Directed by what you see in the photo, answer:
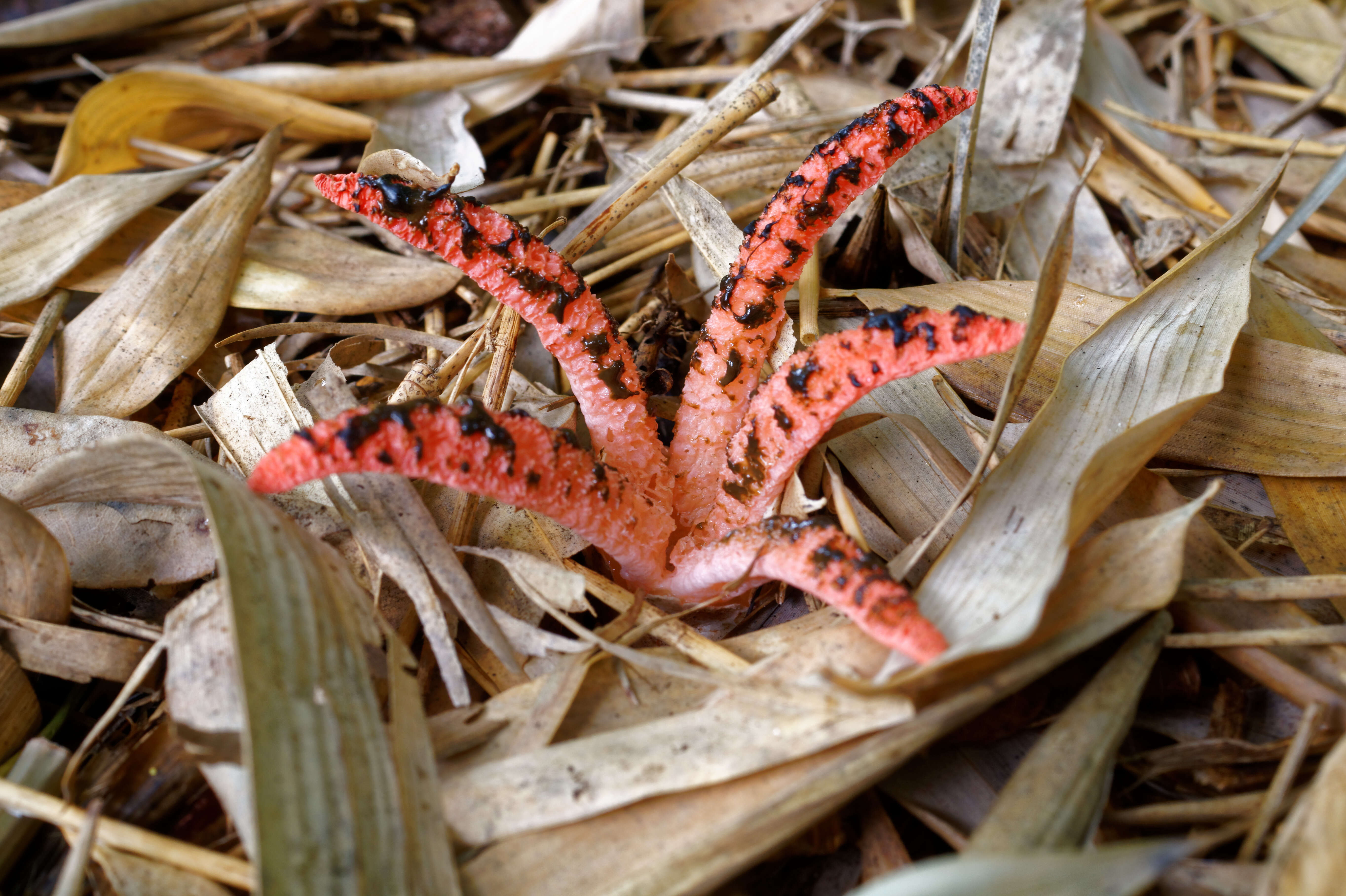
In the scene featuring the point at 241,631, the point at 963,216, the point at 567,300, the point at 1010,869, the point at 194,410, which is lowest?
the point at 194,410

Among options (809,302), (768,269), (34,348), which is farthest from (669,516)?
(34,348)

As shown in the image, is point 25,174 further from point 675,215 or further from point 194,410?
point 675,215

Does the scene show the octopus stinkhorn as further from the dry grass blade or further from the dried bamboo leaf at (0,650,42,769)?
the dried bamboo leaf at (0,650,42,769)

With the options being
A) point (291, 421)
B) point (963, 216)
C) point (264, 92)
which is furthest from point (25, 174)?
point (963, 216)

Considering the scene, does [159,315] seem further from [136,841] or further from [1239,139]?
[1239,139]

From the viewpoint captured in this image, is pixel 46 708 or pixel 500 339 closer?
pixel 46 708

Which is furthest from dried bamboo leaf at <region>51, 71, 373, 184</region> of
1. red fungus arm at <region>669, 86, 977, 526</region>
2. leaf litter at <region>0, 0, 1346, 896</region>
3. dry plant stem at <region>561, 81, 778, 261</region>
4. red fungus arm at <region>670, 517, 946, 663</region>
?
red fungus arm at <region>670, 517, 946, 663</region>
